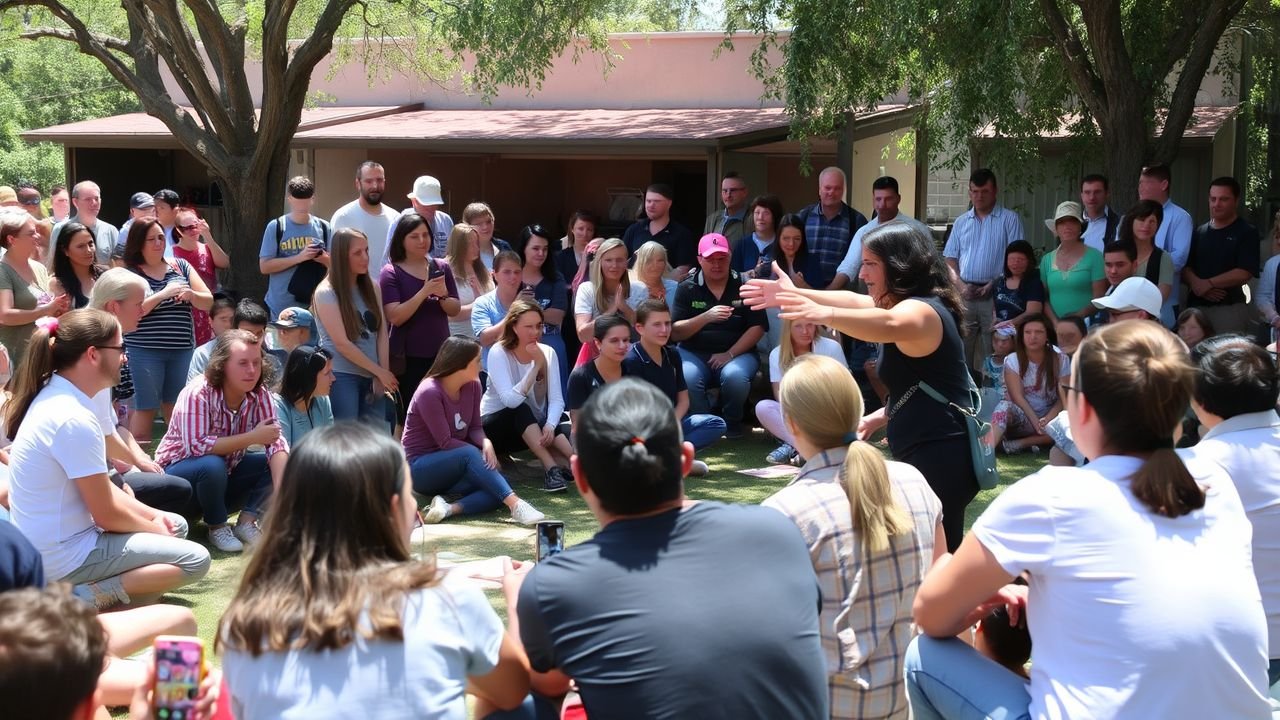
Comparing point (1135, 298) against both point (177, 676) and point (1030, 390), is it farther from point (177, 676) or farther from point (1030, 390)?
point (177, 676)

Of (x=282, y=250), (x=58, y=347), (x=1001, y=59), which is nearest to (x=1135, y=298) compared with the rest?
(x=1001, y=59)

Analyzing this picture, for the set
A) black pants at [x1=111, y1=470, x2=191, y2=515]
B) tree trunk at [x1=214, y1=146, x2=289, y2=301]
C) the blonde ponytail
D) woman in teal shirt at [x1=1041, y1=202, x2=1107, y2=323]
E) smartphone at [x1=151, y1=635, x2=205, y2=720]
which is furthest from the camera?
tree trunk at [x1=214, y1=146, x2=289, y2=301]

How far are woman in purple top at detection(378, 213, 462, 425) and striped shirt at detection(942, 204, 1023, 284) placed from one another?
402 cm

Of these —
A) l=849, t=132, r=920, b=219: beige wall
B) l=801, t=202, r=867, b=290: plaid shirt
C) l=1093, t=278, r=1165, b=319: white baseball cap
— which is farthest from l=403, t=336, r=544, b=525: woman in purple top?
l=849, t=132, r=920, b=219: beige wall

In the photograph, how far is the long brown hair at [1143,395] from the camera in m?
2.48

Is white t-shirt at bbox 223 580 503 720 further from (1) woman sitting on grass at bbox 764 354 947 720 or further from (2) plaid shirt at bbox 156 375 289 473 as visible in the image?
(2) plaid shirt at bbox 156 375 289 473

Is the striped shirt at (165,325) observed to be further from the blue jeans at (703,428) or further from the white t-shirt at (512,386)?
the blue jeans at (703,428)

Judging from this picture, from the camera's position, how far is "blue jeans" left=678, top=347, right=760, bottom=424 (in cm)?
870

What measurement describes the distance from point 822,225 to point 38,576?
7588mm

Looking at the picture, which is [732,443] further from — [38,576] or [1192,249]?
[38,576]

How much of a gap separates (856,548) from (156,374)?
19.8 feet

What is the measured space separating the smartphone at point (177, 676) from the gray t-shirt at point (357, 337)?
527cm

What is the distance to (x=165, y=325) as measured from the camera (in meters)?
7.82

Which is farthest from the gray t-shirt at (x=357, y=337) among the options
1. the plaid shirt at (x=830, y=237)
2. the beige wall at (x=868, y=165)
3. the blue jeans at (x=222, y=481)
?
the beige wall at (x=868, y=165)
